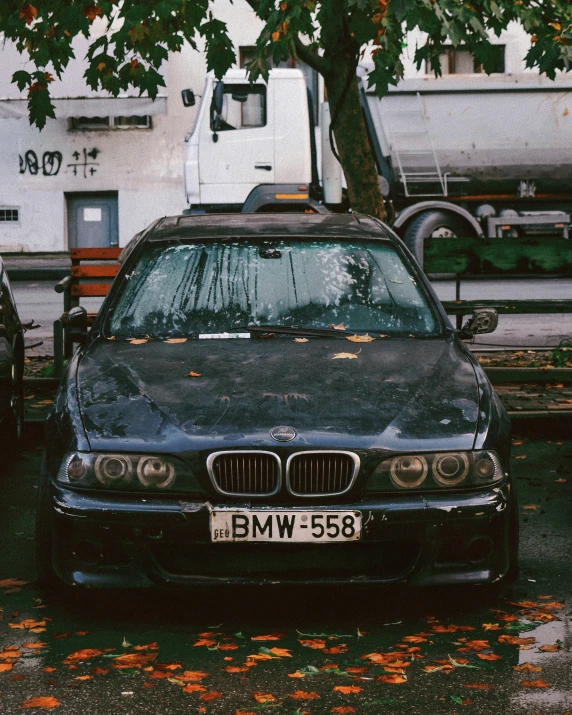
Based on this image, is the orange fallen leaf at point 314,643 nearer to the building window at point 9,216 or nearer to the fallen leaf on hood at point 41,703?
the fallen leaf on hood at point 41,703

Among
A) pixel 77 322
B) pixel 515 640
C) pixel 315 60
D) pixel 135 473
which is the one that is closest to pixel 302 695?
pixel 515 640

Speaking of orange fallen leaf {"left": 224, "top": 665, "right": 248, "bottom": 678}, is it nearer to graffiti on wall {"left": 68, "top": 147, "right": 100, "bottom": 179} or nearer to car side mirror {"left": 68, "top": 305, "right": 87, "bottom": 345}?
car side mirror {"left": 68, "top": 305, "right": 87, "bottom": 345}

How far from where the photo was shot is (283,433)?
4.41 m

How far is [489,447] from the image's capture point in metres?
4.51

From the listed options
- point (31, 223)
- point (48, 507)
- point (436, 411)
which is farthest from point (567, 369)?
point (31, 223)

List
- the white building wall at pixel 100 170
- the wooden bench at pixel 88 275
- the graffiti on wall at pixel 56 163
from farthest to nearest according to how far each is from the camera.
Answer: the graffiti on wall at pixel 56 163, the white building wall at pixel 100 170, the wooden bench at pixel 88 275

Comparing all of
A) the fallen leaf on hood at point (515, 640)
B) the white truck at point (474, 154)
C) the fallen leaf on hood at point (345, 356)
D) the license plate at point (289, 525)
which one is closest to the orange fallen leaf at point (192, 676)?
the license plate at point (289, 525)

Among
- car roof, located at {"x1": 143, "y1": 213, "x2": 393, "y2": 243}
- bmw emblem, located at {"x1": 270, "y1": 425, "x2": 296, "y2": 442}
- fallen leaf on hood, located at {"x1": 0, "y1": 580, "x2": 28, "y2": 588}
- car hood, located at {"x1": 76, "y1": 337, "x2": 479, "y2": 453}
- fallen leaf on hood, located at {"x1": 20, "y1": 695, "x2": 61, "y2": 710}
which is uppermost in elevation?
car roof, located at {"x1": 143, "y1": 213, "x2": 393, "y2": 243}

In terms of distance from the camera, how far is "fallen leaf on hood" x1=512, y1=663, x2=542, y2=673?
13.3 feet

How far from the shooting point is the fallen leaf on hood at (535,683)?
12.9 ft

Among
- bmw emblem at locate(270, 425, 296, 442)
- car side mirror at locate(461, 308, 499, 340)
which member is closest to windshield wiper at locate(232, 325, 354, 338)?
car side mirror at locate(461, 308, 499, 340)

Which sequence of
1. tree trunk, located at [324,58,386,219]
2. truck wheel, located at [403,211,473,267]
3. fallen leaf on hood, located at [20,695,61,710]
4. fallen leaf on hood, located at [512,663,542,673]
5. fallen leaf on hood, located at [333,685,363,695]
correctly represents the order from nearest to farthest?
fallen leaf on hood, located at [20,695,61,710] → fallen leaf on hood, located at [333,685,363,695] → fallen leaf on hood, located at [512,663,542,673] → tree trunk, located at [324,58,386,219] → truck wheel, located at [403,211,473,267]

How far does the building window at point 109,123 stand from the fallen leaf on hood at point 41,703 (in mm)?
26809

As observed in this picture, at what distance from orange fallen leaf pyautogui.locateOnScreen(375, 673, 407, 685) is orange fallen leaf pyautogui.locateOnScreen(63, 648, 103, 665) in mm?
949
